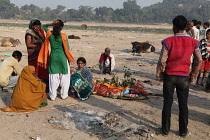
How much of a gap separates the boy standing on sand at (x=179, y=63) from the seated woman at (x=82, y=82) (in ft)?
7.74

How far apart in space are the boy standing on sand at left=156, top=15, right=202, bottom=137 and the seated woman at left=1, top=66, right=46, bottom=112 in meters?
2.49

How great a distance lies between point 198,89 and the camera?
717 centimetres

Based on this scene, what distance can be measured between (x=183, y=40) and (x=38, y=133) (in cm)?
267

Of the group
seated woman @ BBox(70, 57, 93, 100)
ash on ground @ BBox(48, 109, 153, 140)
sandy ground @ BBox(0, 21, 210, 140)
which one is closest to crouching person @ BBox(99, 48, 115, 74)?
→ sandy ground @ BBox(0, 21, 210, 140)

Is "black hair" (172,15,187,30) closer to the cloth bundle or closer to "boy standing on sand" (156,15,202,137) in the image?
"boy standing on sand" (156,15,202,137)

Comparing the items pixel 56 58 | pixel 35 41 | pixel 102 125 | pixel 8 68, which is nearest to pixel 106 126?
pixel 102 125

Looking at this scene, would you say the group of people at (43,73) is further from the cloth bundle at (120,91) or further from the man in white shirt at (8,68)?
the cloth bundle at (120,91)

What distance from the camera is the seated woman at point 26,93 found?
5039mm

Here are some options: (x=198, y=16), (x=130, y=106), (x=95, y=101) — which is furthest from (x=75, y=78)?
(x=198, y=16)

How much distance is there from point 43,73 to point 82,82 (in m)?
0.94

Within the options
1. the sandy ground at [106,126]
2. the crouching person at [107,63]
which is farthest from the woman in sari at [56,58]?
the crouching person at [107,63]

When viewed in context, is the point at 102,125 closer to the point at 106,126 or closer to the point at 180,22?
the point at 106,126

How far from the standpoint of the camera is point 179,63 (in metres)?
3.89

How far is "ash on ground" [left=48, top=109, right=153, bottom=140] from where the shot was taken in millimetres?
4195
